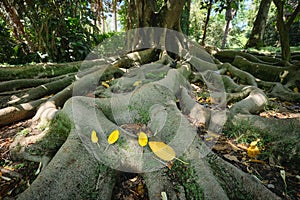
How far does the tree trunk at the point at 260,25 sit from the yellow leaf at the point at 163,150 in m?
8.32

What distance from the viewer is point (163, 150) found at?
1355mm

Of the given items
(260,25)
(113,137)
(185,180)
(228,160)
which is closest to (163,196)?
(185,180)

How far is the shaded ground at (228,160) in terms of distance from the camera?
4.21 ft

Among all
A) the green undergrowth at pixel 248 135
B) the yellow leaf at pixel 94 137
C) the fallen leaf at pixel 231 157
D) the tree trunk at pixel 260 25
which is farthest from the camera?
the tree trunk at pixel 260 25

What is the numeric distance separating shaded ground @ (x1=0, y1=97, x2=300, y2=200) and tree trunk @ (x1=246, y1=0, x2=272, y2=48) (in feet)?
25.6

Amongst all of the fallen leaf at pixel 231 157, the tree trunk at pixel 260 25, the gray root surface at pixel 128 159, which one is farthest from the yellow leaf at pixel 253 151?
the tree trunk at pixel 260 25

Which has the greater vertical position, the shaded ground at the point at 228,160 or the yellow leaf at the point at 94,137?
the yellow leaf at the point at 94,137

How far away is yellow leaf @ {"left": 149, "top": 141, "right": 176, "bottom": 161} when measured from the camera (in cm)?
132

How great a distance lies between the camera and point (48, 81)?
334 cm

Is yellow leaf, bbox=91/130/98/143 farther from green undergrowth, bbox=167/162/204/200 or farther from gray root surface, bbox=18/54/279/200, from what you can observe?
green undergrowth, bbox=167/162/204/200

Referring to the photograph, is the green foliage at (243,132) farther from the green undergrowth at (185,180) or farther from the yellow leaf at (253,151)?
the green undergrowth at (185,180)

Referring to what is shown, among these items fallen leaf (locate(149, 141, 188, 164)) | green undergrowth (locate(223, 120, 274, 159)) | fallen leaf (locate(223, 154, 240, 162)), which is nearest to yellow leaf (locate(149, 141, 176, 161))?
fallen leaf (locate(149, 141, 188, 164))

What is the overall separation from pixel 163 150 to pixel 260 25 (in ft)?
29.7

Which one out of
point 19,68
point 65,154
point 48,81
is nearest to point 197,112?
point 65,154
